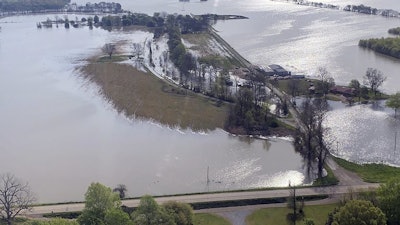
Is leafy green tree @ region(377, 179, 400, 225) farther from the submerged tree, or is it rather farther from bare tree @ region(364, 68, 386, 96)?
bare tree @ region(364, 68, 386, 96)

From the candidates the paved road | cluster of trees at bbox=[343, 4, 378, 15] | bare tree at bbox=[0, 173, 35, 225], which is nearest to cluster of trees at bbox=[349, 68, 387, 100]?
the paved road

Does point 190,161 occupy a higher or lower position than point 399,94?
lower

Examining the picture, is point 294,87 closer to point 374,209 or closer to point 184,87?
point 184,87

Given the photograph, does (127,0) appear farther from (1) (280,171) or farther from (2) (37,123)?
(1) (280,171)

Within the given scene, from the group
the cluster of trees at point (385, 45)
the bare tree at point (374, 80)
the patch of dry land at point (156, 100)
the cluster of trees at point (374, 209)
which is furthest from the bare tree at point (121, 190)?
the cluster of trees at point (385, 45)

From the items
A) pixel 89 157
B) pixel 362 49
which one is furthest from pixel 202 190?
pixel 362 49
